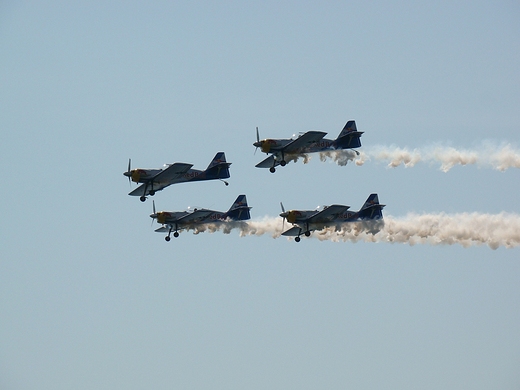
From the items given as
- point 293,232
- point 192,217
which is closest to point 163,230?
point 192,217

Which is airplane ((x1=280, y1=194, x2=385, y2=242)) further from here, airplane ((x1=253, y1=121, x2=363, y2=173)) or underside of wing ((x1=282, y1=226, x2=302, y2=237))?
airplane ((x1=253, y1=121, x2=363, y2=173))

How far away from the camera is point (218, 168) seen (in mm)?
103188

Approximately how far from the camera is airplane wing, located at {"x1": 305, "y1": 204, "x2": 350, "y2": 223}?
329 feet

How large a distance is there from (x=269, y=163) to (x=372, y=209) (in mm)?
7668

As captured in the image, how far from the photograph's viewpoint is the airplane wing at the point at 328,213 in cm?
10038

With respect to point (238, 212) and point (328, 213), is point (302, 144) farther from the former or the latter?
point (238, 212)

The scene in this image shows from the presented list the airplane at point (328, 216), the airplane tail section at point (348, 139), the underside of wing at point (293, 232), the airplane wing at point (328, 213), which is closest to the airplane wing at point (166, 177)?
the airplane at point (328, 216)

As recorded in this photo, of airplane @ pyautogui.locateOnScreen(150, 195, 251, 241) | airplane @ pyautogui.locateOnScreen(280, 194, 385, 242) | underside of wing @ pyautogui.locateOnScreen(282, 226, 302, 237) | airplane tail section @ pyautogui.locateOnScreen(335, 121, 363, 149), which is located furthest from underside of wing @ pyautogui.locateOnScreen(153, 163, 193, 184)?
airplane tail section @ pyautogui.locateOnScreen(335, 121, 363, 149)

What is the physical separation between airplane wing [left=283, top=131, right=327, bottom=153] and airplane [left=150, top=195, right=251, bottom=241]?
6677 millimetres

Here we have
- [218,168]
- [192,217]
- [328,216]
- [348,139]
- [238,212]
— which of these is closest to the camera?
[328,216]

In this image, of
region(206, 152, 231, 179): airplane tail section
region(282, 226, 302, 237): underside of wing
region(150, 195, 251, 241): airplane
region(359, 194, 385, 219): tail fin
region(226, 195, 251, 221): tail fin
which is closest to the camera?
region(359, 194, 385, 219): tail fin

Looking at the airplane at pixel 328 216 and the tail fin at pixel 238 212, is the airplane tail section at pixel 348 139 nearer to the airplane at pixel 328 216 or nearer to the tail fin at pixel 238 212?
the airplane at pixel 328 216

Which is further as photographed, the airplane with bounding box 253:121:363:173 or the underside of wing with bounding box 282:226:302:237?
the underside of wing with bounding box 282:226:302:237

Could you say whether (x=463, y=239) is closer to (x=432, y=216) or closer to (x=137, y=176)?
(x=432, y=216)
